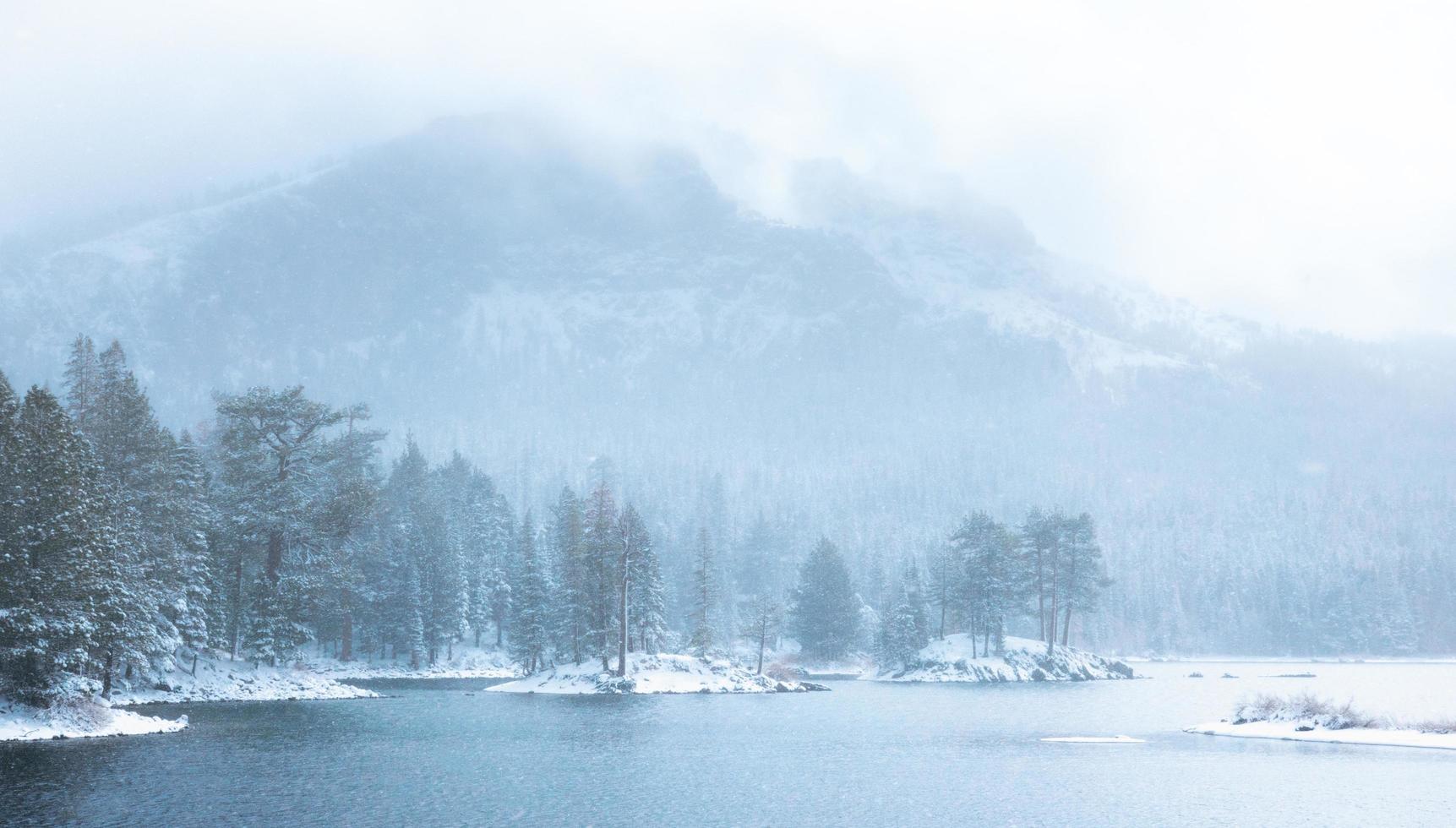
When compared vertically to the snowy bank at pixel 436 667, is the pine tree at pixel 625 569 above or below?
above

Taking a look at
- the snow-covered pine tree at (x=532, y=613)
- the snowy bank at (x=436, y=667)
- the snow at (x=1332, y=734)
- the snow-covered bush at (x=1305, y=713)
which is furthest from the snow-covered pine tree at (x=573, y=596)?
the snow-covered bush at (x=1305, y=713)

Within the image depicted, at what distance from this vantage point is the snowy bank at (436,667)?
339 feet

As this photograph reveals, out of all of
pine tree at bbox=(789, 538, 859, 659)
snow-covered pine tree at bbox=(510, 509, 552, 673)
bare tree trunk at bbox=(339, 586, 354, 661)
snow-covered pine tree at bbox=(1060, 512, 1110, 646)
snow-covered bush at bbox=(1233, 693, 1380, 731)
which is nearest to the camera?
snow-covered bush at bbox=(1233, 693, 1380, 731)

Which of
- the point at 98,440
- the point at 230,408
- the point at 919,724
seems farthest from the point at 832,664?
the point at 98,440

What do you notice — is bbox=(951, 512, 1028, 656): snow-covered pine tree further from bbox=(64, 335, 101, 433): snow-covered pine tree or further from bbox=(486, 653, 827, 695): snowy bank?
bbox=(64, 335, 101, 433): snow-covered pine tree

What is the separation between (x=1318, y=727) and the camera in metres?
60.7

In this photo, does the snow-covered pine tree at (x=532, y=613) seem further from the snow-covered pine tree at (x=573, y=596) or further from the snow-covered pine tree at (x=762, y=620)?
the snow-covered pine tree at (x=762, y=620)

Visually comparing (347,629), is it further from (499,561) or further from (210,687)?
(499,561)

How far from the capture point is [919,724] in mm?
67688

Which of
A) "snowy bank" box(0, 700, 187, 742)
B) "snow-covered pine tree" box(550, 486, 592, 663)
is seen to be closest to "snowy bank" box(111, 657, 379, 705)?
"snowy bank" box(0, 700, 187, 742)

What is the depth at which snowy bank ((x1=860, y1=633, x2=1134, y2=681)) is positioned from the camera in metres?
115

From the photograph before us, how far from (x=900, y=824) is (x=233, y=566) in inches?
2562

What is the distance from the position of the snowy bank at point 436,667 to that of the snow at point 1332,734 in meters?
69.5

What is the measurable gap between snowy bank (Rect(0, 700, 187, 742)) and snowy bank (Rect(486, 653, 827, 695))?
4112 cm
